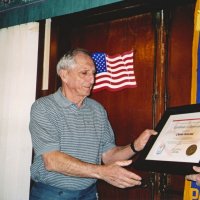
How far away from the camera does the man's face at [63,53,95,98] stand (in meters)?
2.44

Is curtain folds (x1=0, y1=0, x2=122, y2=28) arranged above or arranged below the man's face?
above

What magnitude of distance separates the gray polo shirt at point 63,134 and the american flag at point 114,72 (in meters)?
0.88

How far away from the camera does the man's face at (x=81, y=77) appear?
95.9 inches

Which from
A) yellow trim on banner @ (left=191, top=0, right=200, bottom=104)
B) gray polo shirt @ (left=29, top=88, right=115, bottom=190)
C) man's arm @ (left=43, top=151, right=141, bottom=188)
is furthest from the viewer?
yellow trim on banner @ (left=191, top=0, right=200, bottom=104)

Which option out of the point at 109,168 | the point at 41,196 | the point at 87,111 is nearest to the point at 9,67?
the point at 87,111

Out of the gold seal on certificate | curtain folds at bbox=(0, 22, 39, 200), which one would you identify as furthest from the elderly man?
curtain folds at bbox=(0, 22, 39, 200)

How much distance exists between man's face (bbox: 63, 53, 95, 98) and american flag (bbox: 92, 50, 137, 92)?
0.84 meters

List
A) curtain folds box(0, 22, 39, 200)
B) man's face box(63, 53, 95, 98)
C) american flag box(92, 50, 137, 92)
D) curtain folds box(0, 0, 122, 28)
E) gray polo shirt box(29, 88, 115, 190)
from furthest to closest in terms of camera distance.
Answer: curtain folds box(0, 22, 39, 200) < curtain folds box(0, 0, 122, 28) < american flag box(92, 50, 137, 92) < man's face box(63, 53, 95, 98) < gray polo shirt box(29, 88, 115, 190)

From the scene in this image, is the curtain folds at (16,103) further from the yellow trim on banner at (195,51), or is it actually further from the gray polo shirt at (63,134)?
the yellow trim on banner at (195,51)

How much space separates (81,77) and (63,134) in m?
0.48

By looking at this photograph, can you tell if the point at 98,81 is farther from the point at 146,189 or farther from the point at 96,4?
the point at 146,189

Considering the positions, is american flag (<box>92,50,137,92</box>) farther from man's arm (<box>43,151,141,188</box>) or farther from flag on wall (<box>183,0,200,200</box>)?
man's arm (<box>43,151,141,188</box>)

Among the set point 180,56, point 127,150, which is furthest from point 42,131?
point 180,56

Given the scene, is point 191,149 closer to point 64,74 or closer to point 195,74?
point 195,74
